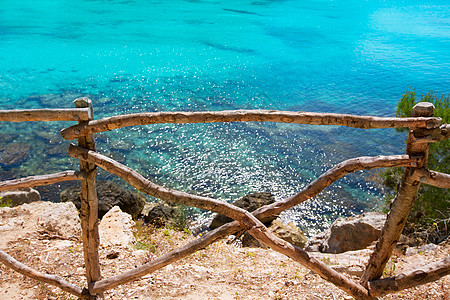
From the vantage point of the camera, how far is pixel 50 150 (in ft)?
30.4

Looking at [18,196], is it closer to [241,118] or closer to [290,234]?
[290,234]

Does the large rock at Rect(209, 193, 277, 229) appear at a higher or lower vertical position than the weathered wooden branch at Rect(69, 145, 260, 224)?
lower

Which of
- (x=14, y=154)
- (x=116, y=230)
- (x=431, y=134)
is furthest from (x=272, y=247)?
(x=14, y=154)

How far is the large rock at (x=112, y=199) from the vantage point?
21.3 ft

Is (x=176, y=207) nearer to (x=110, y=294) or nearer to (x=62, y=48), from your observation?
(x=110, y=294)

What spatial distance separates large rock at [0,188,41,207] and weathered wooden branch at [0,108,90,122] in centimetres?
410

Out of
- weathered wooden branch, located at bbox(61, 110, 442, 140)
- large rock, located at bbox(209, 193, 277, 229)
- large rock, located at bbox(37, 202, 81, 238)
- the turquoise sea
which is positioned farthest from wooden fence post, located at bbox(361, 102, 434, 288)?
the turquoise sea

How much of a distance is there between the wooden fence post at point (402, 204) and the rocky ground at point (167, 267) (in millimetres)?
838

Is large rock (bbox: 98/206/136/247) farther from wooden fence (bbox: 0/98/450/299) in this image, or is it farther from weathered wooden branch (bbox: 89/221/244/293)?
wooden fence (bbox: 0/98/450/299)

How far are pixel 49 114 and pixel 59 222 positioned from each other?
2385 mm

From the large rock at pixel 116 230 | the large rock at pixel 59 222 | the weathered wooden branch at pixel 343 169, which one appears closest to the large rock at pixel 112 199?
the large rock at pixel 116 230

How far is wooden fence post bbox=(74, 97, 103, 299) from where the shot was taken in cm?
276

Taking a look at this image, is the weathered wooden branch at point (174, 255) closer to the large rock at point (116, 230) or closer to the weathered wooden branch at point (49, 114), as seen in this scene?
the weathered wooden branch at point (49, 114)

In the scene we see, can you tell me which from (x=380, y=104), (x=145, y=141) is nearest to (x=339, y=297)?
(x=145, y=141)
